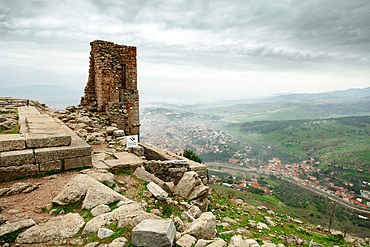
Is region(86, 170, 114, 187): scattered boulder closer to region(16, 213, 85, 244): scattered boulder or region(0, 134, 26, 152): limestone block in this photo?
region(16, 213, 85, 244): scattered boulder

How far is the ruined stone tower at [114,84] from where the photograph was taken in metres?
12.7

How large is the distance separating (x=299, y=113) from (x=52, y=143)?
20042 cm

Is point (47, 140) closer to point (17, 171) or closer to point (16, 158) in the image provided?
point (16, 158)

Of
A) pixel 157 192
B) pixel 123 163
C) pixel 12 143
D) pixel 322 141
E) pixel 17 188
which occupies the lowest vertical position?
pixel 322 141

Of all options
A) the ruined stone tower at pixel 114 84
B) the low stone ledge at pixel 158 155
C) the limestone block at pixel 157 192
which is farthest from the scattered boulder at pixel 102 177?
the ruined stone tower at pixel 114 84

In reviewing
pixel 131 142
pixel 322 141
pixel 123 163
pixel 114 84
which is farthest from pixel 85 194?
pixel 322 141

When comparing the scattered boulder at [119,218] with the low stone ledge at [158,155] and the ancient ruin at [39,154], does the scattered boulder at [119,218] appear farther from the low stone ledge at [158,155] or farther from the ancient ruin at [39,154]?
the low stone ledge at [158,155]

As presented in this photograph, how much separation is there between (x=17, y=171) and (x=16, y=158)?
0.34 metres

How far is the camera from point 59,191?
14.9 feet

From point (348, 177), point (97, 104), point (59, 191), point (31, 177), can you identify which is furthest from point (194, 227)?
point (348, 177)

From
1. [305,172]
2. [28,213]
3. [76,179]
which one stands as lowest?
[305,172]

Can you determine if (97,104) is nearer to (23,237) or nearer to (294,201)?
(23,237)

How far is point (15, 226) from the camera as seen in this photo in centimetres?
314

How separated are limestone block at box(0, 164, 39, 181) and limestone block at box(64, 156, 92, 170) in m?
0.69
